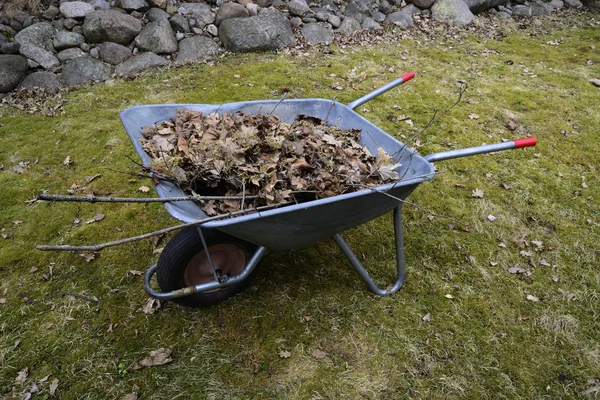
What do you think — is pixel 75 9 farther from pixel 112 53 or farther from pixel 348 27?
pixel 348 27

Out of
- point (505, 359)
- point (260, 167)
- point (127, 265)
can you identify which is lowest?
point (505, 359)

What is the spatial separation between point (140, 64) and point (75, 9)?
55.6 inches

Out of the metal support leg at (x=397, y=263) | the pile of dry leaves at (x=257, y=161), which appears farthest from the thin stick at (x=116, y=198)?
the metal support leg at (x=397, y=263)

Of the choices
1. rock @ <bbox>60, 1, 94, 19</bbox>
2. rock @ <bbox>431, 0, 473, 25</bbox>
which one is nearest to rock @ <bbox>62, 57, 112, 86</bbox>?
rock @ <bbox>60, 1, 94, 19</bbox>

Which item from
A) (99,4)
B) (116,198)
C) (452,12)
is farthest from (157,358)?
(452,12)

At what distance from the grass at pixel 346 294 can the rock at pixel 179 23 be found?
2389 millimetres

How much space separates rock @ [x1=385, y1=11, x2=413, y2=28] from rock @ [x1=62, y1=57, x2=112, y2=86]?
555cm

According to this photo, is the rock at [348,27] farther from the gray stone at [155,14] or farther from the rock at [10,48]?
the rock at [10,48]

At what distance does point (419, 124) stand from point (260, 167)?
3.07m

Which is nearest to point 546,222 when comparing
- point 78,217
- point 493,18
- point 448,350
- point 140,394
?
point 448,350

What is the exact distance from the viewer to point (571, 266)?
9.26ft

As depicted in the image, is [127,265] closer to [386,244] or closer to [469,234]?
[386,244]

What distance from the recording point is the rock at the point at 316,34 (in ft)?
→ 21.7

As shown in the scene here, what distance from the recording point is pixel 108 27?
5586 mm
